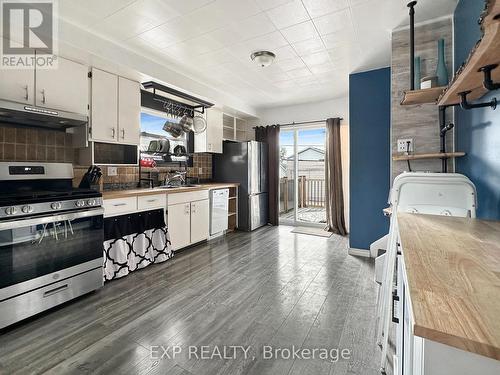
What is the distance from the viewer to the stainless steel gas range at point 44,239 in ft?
5.59

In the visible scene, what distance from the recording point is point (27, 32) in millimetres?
2037

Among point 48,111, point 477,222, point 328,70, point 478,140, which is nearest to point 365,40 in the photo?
point 328,70

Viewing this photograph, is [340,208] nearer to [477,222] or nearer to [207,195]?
[207,195]

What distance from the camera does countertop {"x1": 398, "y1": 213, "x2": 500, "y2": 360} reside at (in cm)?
38

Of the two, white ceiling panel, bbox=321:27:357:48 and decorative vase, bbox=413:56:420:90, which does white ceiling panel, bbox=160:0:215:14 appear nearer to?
white ceiling panel, bbox=321:27:357:48

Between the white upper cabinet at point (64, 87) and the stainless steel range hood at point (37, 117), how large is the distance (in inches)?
4.3

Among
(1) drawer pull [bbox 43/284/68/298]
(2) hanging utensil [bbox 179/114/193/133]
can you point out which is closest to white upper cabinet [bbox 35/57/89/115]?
(2) hanging utensil [bbox 179/114/193/133]

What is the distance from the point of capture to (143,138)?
3.43m

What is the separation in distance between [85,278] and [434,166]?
3.26 m

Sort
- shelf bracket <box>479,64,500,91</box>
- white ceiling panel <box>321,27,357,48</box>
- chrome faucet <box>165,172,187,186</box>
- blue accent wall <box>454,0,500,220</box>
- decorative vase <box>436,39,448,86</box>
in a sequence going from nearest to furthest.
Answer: shelf bracket <box>479,64,500,91</box>, blue accent wall <box>454,0,500,220</box>, decorative vase <box>436,39,448,86</box>, white ceiling panel <box>321,27,357,48</box>, chrome faucet <box>165,172,187,186</box>

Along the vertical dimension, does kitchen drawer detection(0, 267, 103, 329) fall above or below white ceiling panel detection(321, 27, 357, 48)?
below

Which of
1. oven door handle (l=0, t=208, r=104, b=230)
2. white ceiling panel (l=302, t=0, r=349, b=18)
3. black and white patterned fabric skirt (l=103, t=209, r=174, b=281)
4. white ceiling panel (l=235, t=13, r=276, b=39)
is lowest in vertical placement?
black and white patterned fabric skirt (l=103, t=209, r=174, b=281)

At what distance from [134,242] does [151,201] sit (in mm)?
492

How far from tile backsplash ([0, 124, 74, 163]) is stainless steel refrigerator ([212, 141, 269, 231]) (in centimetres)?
259
